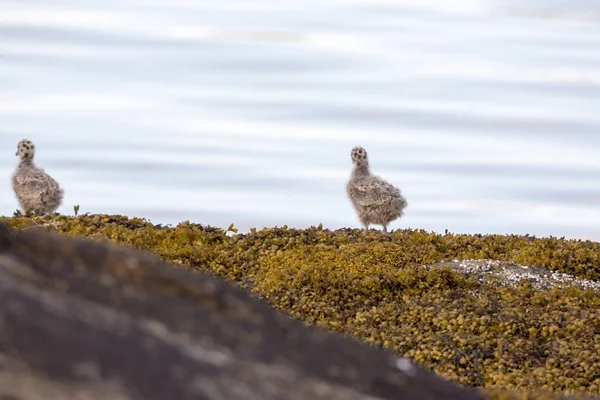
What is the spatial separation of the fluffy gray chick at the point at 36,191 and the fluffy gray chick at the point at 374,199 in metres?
7.85

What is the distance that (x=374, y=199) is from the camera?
2389 cm

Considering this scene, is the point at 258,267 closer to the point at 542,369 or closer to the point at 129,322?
the point at 542,369

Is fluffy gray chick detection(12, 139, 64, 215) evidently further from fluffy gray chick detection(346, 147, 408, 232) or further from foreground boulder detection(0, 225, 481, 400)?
foreground boulder detection(0, 225, 481, 400)

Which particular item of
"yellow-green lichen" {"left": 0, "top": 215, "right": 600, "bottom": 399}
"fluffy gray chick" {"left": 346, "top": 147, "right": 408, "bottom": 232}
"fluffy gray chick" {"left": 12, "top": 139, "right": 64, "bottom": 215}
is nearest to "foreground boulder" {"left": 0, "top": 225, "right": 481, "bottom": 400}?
"yellow-green lichen" {"left": 0, "top": 215, "right": 600, "bottom": 399}

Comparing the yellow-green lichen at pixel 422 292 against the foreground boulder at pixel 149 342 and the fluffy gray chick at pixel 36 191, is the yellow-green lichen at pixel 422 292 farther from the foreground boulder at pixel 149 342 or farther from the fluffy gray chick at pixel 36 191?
the foreground boulder at pixel 149 342

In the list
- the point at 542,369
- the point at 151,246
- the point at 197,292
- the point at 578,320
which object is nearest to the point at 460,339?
the point at 542,369

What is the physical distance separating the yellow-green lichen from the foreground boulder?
3.54 meters

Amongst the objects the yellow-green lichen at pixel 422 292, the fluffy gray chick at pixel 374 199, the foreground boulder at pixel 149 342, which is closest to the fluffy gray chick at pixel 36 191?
→ the yellow-green lichen at pixel 422 292

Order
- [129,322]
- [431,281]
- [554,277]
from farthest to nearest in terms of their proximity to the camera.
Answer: [554,277] → [431,281] → [129,322]

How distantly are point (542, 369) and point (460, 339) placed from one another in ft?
5.06

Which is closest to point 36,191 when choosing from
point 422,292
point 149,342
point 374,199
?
point 374,199

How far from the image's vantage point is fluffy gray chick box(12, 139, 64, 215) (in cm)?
2351

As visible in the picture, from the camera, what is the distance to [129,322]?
427 cm

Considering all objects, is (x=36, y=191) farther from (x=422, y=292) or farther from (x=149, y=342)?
(x=149, y=342)
